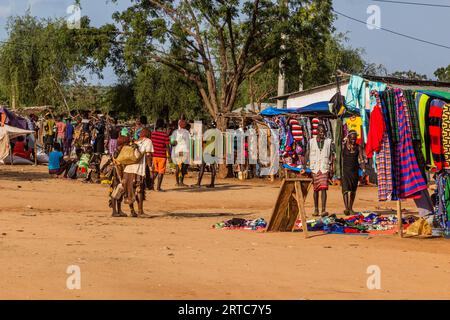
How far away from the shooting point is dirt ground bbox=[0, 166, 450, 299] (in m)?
7.46

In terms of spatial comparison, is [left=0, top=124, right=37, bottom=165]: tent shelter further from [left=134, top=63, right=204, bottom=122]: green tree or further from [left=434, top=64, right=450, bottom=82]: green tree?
[left=434, top=64, right=450, bottom=82]: green tree

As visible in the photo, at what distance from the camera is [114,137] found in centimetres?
2330

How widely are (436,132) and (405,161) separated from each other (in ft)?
2.01

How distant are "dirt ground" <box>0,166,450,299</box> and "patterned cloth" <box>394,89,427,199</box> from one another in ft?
2.58

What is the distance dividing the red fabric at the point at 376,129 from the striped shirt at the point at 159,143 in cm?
942

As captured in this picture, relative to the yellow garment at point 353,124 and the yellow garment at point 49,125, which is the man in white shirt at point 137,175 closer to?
the yellow garment at point 353,124

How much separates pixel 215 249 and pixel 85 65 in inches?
726

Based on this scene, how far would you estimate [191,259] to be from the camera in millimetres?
9477

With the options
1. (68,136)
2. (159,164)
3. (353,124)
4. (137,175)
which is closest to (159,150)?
A: (159,164)

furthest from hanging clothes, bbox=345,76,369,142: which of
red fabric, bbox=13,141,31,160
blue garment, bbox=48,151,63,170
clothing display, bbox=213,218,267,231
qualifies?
red fabric, bbox=13,141,31,160

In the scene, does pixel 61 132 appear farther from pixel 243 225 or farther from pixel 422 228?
pixel 422 228

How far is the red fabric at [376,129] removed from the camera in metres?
11.6

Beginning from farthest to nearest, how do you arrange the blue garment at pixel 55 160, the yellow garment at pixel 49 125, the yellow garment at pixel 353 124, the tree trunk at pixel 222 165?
1. the yellow garment at pixel 49 125
2. the tree trunk at pixel 222 165
3. the blue garment at pixel 55 160
4. the yellow garment at pixel 353 124

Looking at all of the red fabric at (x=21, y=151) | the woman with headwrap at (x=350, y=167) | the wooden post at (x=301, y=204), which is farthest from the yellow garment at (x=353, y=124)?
the red fabric at (x=21, y=151)
